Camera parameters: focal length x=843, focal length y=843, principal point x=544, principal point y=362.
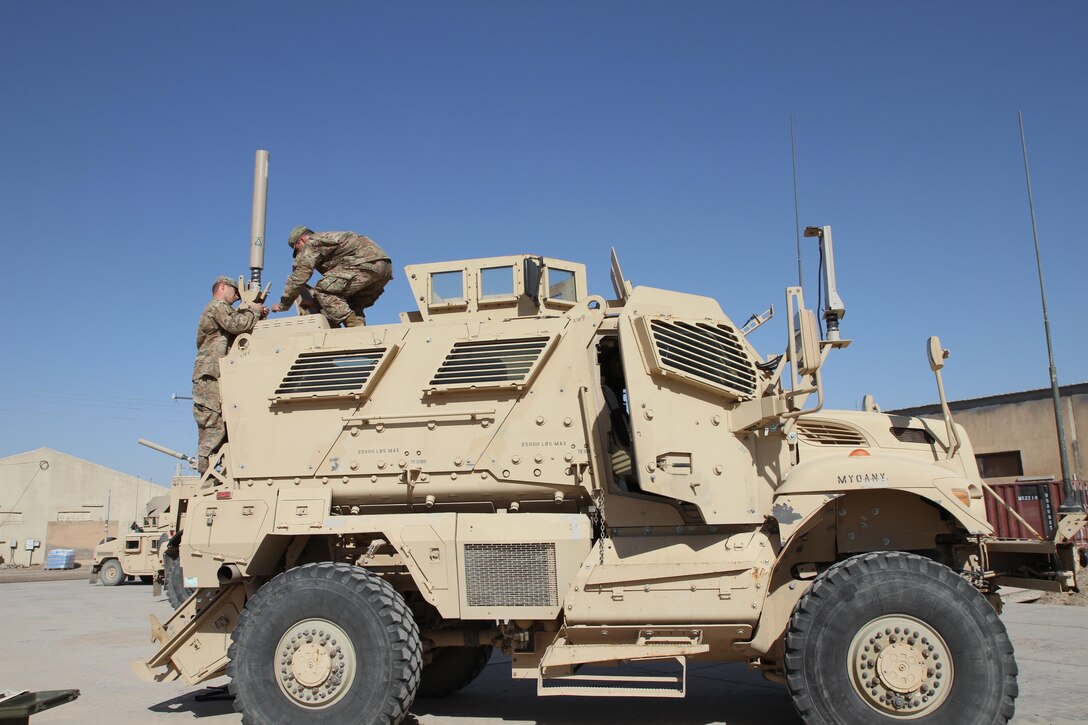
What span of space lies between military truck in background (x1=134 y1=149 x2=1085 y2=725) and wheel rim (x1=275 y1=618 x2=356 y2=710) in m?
0.02

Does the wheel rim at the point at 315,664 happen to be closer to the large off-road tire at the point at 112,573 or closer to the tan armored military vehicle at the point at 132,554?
the tan armored military vehicle at the point at 132,554

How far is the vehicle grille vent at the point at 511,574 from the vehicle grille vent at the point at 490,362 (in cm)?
123

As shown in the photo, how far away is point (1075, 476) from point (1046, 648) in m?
14.7

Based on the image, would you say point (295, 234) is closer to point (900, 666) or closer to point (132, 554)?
point (900, 666)

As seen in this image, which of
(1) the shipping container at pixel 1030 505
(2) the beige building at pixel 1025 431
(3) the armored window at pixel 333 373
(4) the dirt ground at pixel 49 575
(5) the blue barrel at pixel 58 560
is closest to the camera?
(3) the armored window at pixel 333 373

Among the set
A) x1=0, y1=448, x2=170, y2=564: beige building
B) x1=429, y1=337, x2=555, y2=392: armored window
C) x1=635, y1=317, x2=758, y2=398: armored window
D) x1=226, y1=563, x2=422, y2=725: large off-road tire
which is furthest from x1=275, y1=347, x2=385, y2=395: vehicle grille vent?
x1=0, y1=448, x2=170, y2=564: beige building

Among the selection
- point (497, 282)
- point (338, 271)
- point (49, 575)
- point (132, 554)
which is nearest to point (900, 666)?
point (497, 282)

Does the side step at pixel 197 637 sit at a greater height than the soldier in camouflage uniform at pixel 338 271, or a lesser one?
lesser

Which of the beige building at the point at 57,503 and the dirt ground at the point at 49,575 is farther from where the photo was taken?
the beige building at the point at 57,503

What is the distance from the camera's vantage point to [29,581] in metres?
30.1

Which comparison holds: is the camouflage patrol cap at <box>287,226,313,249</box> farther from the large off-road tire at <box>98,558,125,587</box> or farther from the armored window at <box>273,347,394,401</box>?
the large off-road tire at <box>98,558,125,587</box>

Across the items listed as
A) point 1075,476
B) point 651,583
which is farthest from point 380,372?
point 1075,476

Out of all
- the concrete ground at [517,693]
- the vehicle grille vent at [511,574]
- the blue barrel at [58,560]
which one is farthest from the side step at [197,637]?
the blue barrel at [58,560]

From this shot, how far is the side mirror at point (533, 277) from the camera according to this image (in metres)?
6.85
